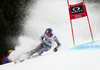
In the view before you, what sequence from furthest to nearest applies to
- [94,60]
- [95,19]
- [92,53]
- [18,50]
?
1. [95,19]
2. [18,50]
3. [92,53]
4. [94,60]

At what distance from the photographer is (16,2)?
426 inches

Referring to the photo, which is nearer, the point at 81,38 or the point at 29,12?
the point at 81,38

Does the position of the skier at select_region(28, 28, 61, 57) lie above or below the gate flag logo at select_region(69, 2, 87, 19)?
below

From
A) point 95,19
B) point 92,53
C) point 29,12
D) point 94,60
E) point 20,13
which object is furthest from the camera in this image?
point 95,19

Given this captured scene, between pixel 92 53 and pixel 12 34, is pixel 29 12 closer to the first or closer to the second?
pixel 12 34

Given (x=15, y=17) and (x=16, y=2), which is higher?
(x=16, y=2)

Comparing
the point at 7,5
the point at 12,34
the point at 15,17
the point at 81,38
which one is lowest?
the point at 81,38

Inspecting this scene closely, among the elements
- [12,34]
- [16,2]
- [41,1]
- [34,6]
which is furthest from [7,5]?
[41,1]

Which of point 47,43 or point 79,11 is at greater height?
point 79,11

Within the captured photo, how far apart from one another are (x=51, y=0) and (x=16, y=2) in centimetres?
405

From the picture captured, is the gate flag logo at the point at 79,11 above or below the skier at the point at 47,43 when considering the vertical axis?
above

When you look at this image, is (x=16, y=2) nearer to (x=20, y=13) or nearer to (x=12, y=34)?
(x=20, y=13)

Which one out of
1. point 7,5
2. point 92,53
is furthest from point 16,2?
point 92,53

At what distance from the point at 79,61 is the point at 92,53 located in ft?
1.71
